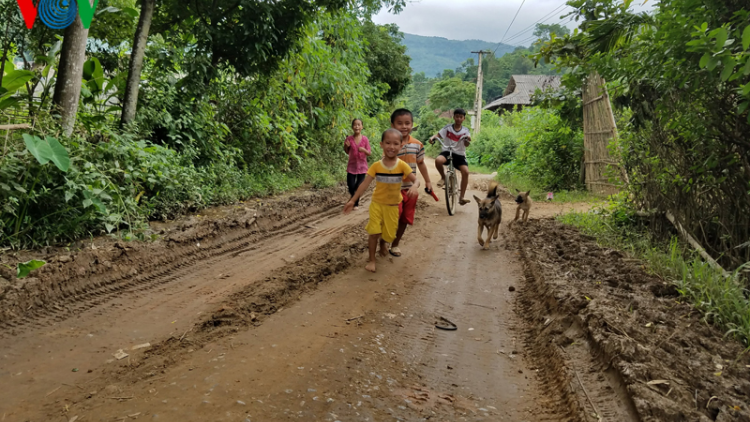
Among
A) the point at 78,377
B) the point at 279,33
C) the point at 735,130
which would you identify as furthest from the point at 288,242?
the point at 735,130

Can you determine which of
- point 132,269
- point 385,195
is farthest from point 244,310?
point 385,195

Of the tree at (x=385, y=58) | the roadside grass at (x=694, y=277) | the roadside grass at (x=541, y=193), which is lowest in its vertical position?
the roadside grass at (x=694, y=277)

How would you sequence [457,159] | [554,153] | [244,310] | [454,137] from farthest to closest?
1. [554,153]
2. [457,159]
3. [454,137]
4. [244,310]

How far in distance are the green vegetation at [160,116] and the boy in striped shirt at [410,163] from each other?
3355 millimetres

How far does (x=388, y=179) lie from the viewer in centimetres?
542

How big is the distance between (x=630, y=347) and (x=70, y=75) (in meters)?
6.89

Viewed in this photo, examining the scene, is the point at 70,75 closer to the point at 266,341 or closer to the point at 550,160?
the point at 266,341

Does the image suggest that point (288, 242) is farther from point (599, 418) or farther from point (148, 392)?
point (599, 418)

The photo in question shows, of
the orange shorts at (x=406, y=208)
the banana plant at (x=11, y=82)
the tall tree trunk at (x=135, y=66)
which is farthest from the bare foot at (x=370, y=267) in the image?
the banana plant at (x=11, y=82)

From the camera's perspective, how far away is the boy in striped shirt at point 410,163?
5848 mm

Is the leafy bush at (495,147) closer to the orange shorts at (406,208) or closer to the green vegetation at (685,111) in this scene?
the green vegetation at (685,111)

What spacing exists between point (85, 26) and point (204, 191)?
2890 mm

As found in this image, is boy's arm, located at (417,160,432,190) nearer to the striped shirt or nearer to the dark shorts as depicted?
the striped shirt

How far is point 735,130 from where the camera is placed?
4457 millimetres
